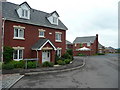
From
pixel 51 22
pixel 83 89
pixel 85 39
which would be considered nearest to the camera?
pixel 83 89

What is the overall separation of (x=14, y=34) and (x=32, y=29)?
3199 millimetres

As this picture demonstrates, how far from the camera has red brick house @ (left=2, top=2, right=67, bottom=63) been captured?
17094 mm

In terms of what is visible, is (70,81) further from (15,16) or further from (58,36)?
(58,36)

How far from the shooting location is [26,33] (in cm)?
1891

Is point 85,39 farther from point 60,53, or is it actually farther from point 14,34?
point 14,34

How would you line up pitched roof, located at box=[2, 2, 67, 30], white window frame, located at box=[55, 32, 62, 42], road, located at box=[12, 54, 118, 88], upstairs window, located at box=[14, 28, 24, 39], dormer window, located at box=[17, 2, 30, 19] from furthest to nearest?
white window frame, located at box=[55, 32, 62, 42] → dormer window, located at box=[17, 2, 30, 19] → upstairs window, located at box=[14, 28, 24, 39] → pitched roof, located at box=[2, 2, 67, 30] → road, located at box=[12, 54, 118, 88]

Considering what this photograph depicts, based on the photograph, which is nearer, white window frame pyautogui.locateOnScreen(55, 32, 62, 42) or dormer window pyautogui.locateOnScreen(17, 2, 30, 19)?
dormer window pyautogui.locateOnScreen(17, 2, 30, 19)

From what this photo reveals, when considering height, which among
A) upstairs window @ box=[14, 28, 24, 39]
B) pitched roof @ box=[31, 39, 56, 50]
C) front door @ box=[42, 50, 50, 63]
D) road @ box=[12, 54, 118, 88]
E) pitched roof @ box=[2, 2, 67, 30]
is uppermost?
pitched roof @ box=[2, 2, 67, 30]

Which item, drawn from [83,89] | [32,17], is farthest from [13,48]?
[83,89]

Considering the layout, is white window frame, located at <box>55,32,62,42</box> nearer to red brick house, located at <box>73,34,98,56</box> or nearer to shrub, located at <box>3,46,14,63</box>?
shrub, located at <box>3,46,14,63</box>

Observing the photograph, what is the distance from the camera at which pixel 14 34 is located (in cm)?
1762

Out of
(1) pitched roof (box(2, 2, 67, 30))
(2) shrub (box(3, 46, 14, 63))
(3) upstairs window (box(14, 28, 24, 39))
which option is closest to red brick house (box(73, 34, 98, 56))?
(1) pitched roof (box(2, 2, 67, 30))

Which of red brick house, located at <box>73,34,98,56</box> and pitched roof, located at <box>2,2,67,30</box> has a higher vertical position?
pitched roof, located at <box>2,2,67,30</box>

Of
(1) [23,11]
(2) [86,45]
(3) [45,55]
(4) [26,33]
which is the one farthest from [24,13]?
(2) [86,45]
